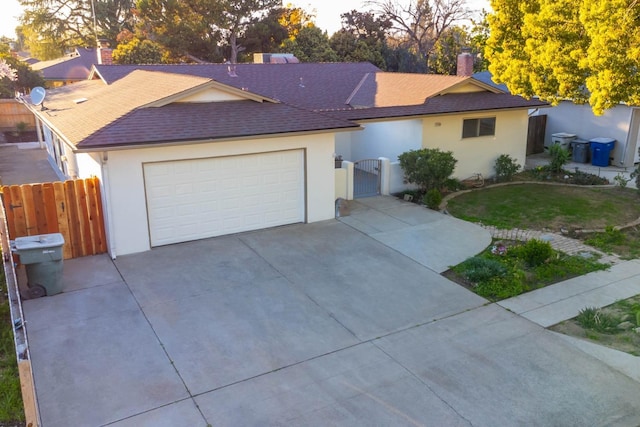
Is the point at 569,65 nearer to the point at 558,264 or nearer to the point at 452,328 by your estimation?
the point at 558,264

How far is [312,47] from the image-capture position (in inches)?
1592

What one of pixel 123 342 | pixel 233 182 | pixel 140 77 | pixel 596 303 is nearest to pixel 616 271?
pixel 596 303

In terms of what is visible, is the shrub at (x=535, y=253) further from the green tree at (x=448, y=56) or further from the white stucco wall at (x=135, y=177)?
the green tree at (x=448, y=56)

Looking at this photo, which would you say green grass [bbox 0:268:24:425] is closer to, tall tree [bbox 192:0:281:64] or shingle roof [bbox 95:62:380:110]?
shingle roof [bbox 95:62:380:110]

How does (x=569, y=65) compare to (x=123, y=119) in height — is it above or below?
above

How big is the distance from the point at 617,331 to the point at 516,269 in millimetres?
2378

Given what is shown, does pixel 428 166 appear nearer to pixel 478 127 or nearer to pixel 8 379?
pixel 478 127

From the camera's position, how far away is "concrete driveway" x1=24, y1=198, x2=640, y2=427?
6.56 m

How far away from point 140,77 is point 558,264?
1459cm

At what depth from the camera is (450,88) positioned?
18281mm

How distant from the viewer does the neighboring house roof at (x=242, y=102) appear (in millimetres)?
11953

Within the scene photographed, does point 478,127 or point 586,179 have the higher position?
point 478,127

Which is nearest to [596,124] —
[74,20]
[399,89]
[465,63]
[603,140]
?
[603,140]

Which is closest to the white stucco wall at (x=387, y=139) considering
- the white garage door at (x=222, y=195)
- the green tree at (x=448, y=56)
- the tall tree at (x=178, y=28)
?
the white garage door at (x=222, y=195)
